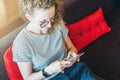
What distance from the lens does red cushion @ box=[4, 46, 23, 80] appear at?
1.33m

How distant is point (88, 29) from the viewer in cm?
199

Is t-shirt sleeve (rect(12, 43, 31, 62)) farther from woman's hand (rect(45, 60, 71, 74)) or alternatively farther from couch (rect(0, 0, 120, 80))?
couch (rect(0, 0, 120, 80))

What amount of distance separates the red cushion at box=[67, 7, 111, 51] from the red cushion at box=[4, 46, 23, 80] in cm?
59

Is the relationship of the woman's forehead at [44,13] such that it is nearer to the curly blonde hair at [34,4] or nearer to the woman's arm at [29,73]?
the curly blonde hair at [34,4]

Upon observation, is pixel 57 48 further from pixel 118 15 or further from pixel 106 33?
pixel 118 15

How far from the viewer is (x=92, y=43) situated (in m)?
2.01

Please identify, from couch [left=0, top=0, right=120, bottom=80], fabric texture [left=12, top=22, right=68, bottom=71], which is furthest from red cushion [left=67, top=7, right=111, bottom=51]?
fabric texture [left=12, top=22, right=68, bottom=71]

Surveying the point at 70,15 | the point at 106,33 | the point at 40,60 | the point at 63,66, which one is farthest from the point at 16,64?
the point at 106,33

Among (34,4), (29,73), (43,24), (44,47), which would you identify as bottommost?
(29,73)

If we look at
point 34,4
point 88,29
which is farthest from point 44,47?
point 88,29

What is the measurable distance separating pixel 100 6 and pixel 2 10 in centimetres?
88

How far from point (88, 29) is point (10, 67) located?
2.87ft

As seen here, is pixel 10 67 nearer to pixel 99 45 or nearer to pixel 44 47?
pixel 44 47

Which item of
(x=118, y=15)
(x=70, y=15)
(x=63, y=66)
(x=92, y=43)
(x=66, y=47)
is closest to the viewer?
(x=63, y=66)
